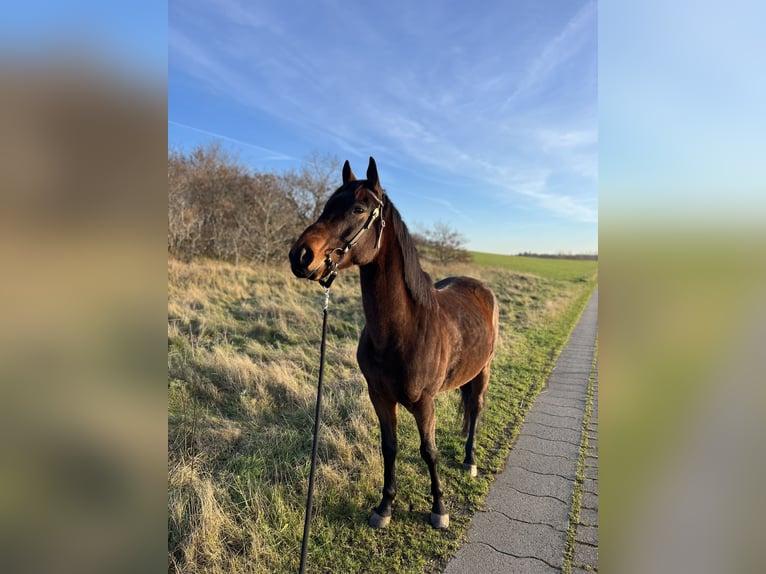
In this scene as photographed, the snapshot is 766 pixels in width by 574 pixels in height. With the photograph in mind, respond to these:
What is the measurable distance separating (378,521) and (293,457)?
987 mm

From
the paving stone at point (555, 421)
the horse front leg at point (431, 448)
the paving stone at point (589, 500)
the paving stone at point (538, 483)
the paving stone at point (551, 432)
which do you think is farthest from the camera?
the paving stone at point (555, 421)

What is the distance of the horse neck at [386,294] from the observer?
2.40 metres

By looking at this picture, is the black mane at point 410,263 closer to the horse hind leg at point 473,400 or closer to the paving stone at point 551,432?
the horse hind leg at point 473,400

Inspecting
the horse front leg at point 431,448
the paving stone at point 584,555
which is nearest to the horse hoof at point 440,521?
the horse front leg at point 431,448

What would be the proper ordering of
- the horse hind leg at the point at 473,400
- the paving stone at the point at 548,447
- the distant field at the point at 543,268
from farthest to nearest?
Answer: the distant field at the point at 543,268 → the horse hind leg at the point at 473,400 → the paving stone at the point at 548,447

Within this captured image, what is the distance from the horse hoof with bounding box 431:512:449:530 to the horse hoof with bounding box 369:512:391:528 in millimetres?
331

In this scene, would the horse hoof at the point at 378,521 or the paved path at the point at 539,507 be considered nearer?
the paved path at the point at 539,507

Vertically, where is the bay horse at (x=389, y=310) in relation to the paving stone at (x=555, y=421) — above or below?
above

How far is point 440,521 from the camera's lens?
106 inches

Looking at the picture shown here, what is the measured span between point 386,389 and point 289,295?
9.00 metres

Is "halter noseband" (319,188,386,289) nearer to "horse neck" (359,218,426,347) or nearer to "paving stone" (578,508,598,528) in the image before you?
"horse neck" (359,218,426,347)
